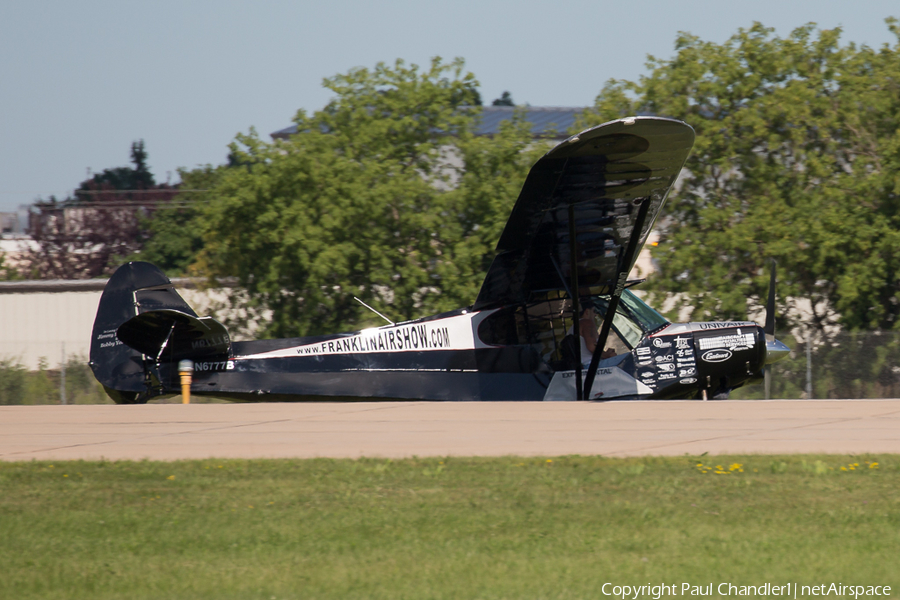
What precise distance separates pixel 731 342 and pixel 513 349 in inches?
116

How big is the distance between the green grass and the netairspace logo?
0.09 meters

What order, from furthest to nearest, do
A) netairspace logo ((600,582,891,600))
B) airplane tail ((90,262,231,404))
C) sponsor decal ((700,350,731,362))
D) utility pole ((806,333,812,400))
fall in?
utility pole ((806,333,812,400)) < airplane tail ((90,262,231,404)) < sponsor decal ((700,350,731,362)) < netairspace logo ((600,582,891,600))

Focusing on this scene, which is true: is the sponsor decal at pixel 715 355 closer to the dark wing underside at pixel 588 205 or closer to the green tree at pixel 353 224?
the dark wing underside at pixel 588 205

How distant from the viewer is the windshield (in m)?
13.1

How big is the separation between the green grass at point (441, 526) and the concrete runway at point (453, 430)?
2.37ft

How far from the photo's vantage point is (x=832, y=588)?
180 inches

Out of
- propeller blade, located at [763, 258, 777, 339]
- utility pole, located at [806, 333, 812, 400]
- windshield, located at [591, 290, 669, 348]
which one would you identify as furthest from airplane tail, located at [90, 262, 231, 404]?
utility pole, located at [806, 333, 812, 400]

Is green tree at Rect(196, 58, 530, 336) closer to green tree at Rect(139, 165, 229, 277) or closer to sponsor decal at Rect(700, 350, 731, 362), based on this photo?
sponsor decal at Rect(700, 350, 731, 362)

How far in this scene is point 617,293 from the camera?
1283 cm

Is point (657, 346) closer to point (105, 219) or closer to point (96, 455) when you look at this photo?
point (96, 455)

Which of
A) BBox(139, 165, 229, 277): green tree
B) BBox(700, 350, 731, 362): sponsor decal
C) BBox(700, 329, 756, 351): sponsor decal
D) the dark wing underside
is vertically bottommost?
BBox(700, 350, 731, 362): sponsor decal

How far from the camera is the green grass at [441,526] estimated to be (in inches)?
190

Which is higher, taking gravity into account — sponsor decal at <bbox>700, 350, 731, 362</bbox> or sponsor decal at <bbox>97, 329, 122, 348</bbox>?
sponsor decal at <bbox>97, 329, 122, 348</bbox>

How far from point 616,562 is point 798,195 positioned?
57.9 feet
